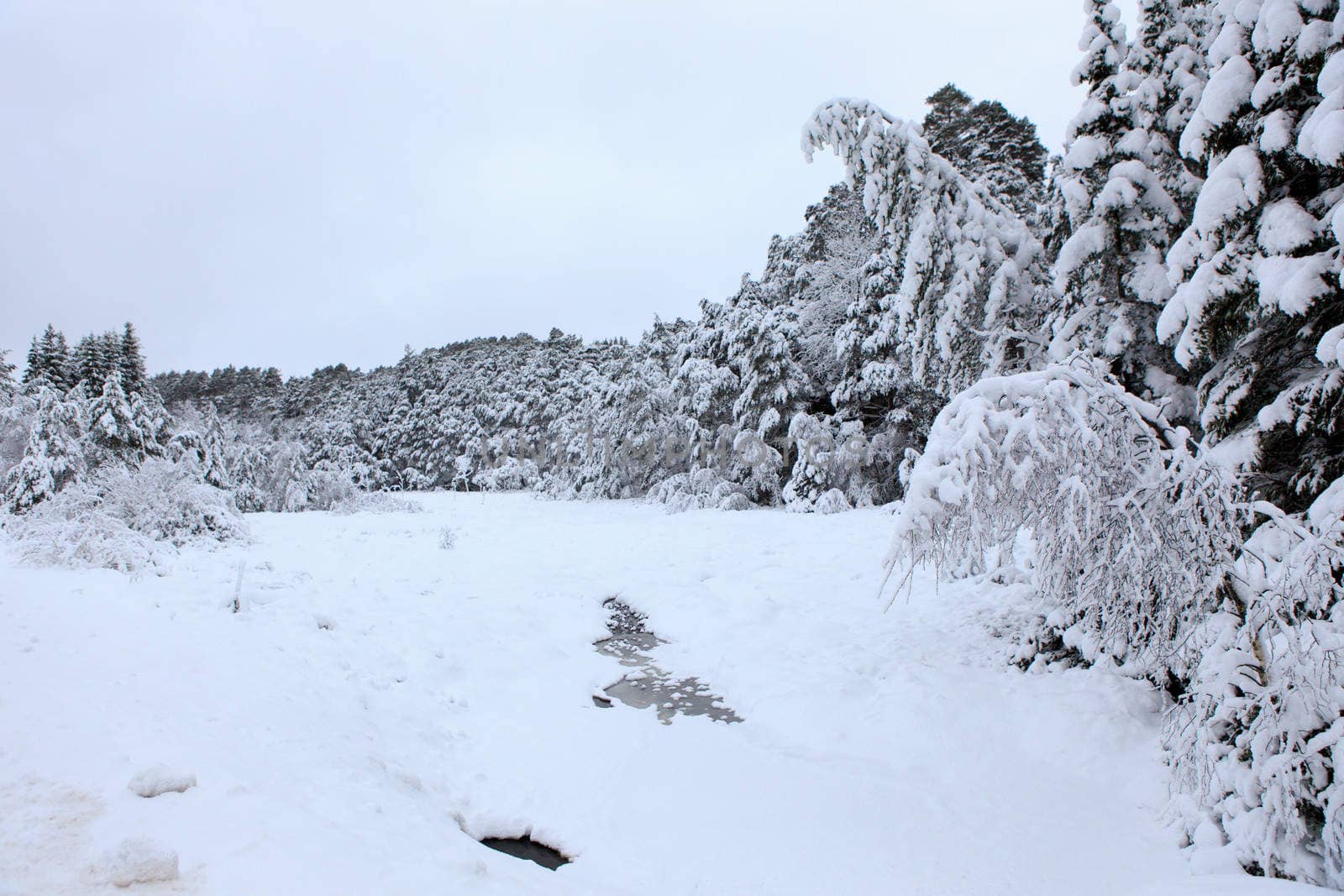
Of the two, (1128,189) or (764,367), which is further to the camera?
(764,367)

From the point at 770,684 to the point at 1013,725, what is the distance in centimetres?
226

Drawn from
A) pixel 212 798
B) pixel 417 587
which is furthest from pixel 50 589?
pixel 212 798

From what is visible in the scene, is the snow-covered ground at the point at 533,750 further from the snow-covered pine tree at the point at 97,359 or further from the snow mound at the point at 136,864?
the snow-covered pine tree at the point at 97,359

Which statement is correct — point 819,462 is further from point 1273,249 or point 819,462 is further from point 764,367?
point 1273,249

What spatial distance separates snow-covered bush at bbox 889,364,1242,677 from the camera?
3.88m

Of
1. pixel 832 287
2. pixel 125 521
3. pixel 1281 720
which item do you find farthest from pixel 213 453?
pixel 1281 720

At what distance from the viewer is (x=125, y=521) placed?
1110 cm

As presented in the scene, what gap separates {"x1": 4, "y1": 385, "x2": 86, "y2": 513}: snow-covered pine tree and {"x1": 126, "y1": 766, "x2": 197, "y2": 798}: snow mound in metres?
15.0

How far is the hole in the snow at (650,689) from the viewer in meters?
6.41

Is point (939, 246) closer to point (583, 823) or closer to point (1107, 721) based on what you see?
point (1107, 721)

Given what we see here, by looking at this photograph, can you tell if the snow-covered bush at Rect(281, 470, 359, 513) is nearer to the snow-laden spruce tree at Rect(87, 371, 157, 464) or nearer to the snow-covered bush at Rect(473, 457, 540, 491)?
the snow-laden spruce tree at Rect(87, 371, 157, 464)

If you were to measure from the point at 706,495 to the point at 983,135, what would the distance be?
15.2m

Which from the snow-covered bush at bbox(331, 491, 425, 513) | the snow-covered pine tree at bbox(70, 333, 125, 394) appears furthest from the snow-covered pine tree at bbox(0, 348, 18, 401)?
the snow-covered bush at bbox(331, 491, 425, 513)

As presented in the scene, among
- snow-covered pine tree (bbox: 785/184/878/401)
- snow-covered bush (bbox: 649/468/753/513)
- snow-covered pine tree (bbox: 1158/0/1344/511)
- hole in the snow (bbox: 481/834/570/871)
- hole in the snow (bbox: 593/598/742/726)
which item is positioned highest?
snow-covered pine tree (bbox: 785/184/878/401)
